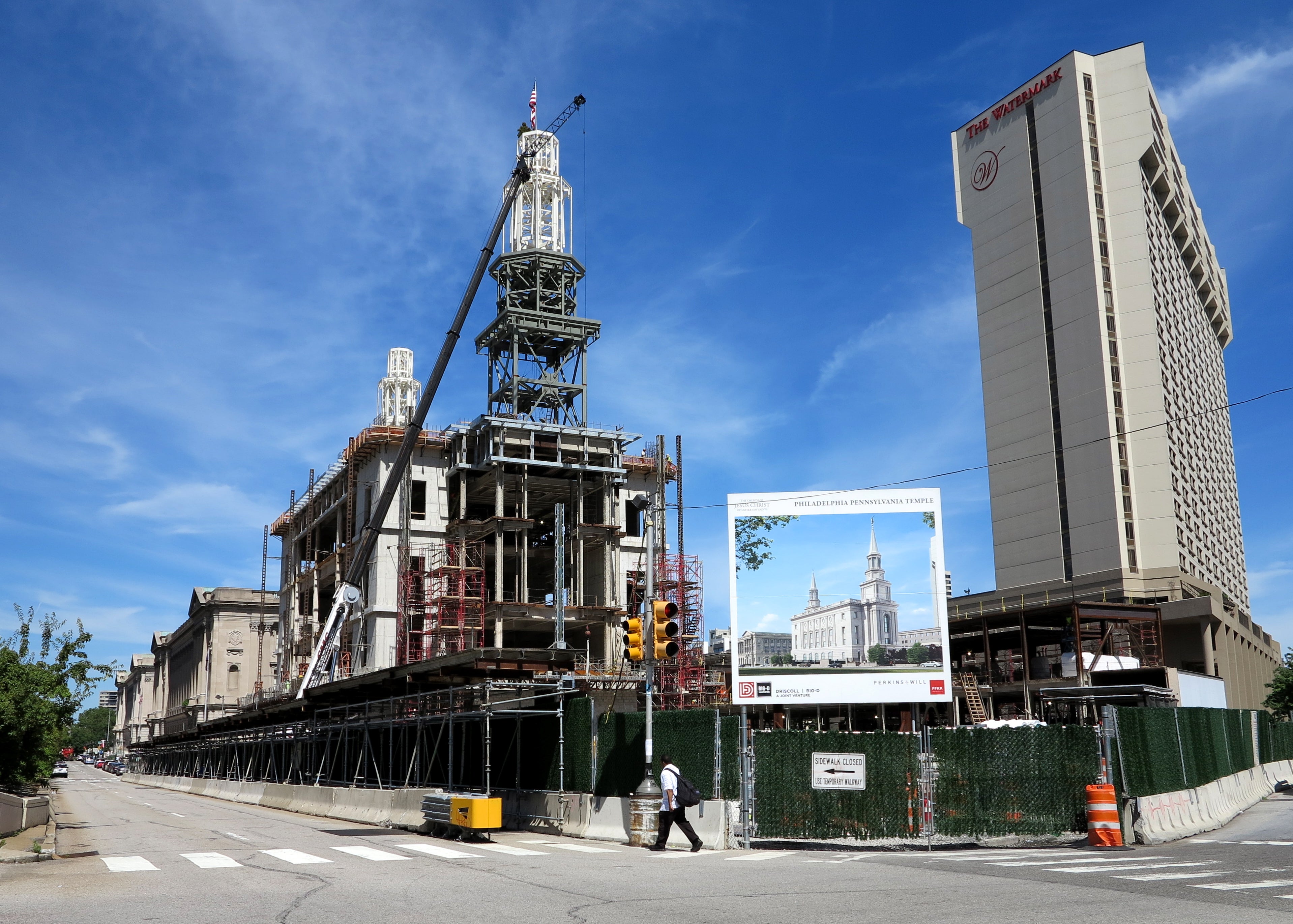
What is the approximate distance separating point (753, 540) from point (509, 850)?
33.8 ft

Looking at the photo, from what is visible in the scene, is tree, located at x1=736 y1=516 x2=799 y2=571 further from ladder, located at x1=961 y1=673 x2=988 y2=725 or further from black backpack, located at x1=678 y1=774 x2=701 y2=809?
ladder, located at x1=961 y1=673 x2=988 y2=725

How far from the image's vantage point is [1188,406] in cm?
9206

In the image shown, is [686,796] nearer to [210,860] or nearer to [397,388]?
[210,860]

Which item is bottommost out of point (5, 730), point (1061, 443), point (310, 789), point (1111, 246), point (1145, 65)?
point (310, 789)

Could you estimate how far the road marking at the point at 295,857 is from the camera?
17.4 m

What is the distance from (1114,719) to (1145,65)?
82.3 meters

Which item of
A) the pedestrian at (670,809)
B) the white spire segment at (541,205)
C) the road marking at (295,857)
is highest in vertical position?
the white spire segment at (541,205)

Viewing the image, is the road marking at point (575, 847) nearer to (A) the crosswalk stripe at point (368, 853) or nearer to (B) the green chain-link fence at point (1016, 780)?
(A) the crosswalk stripe at point (368, 853)

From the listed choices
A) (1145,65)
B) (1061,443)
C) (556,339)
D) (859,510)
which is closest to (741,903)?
(859,510)

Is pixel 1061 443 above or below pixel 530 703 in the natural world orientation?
above

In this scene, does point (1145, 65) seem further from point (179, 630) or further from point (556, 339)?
point (179, 630)

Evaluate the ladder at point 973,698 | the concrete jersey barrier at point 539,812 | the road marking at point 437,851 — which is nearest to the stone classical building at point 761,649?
the concrete jersey barrier at point 539,812

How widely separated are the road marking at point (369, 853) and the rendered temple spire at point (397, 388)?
208 feet

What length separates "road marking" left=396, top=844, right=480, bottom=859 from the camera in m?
18.3
